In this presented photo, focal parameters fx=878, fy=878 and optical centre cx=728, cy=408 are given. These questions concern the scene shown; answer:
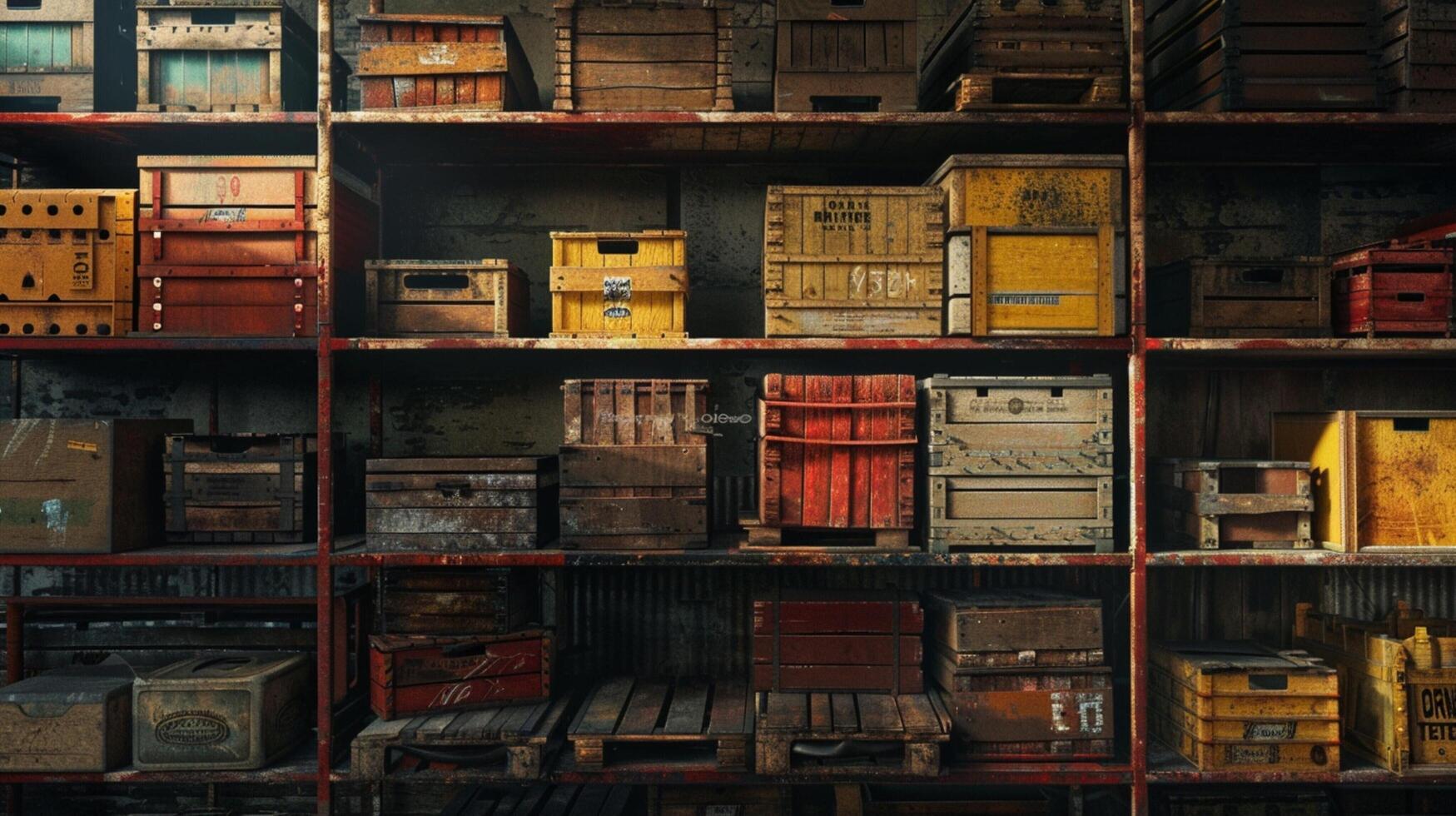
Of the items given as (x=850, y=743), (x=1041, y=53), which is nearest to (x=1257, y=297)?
(x=1041, y=53)

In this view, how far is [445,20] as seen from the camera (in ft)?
13.6

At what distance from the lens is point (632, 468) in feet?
13.3

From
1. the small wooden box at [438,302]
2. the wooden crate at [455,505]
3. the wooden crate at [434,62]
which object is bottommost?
the wooden crate at [455,505]

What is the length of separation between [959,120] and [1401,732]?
131 inches

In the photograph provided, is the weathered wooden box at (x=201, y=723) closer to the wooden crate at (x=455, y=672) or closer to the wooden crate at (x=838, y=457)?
the wooden crate at (x=455, y=672)

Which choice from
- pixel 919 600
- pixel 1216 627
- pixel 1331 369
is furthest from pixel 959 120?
pixel 1216 627

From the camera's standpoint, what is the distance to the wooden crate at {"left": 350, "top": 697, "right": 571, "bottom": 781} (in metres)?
3.87

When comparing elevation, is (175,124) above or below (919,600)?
above

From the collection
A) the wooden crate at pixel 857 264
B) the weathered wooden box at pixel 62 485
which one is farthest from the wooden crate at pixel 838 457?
the weathered wooden box at pixel 62 485

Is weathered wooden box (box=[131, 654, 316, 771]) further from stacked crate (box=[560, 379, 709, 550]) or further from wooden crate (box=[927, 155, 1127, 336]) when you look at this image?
wooden crate (box=[927, 155, 1127, 336])

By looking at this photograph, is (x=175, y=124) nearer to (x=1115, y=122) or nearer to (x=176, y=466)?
(x=176, y=466)

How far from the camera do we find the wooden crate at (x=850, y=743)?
3.78 meters

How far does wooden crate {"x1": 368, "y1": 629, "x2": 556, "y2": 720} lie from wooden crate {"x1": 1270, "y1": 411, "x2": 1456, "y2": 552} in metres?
3.79

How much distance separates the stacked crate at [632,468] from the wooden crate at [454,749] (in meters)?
0.85
